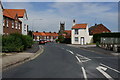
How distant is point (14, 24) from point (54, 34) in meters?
124

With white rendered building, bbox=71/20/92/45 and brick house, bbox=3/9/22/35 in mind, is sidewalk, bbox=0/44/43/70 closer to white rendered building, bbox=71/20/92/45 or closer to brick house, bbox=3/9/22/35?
brick house, bbox=3/9/22/35

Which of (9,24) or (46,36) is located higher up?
(9,24)

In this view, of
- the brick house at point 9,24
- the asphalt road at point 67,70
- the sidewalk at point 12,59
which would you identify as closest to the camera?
the asphalt road at point 67,70

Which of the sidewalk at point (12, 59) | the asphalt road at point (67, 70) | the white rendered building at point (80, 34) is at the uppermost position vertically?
the white rendered building at point (80, 34)

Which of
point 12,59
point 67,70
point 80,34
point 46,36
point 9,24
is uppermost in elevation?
point 9,24

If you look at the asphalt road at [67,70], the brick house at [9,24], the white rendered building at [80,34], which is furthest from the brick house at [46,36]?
the asphalt road at [67,70]

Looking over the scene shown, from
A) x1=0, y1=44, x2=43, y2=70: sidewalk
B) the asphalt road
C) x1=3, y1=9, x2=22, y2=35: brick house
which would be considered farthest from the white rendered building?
the asphalt road

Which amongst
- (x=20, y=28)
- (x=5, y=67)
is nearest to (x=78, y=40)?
(x=20, y=28)

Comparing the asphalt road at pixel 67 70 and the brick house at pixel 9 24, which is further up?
the brick house at pixel 9 24

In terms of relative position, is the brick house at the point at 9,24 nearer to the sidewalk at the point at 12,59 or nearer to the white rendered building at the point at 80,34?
the sidewalk at the point at 12,59

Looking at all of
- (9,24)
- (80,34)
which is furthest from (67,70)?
(80,34)

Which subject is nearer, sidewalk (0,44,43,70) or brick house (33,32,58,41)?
sidewalk (0,44,43,70)

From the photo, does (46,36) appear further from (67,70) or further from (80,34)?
(67,70)

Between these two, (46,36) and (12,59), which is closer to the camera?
(12,59)
